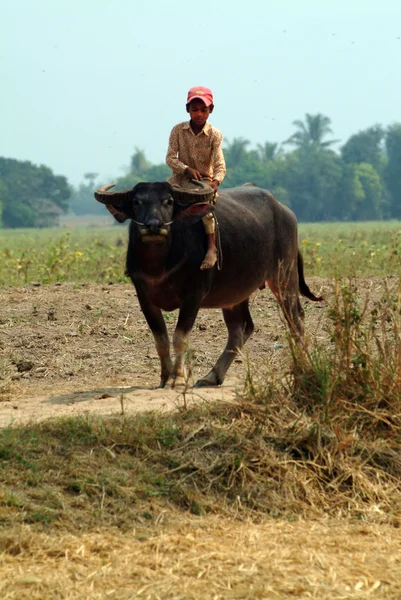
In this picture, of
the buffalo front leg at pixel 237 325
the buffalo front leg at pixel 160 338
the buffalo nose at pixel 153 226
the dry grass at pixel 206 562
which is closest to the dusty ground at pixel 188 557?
the dry grass at pixel 206 562

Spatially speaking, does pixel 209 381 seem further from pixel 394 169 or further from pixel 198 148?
pixel 394 169

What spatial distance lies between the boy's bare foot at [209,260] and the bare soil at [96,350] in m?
0.72

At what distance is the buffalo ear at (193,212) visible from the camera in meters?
7.21

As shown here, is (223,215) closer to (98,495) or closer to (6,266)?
(98,495)

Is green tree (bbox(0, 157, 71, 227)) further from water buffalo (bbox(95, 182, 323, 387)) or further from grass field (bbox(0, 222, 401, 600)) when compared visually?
grass field (bbox(0, 222, 401, 600))

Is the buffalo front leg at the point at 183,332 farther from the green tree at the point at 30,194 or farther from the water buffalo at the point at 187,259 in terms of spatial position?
the green tree at the point at 30,194

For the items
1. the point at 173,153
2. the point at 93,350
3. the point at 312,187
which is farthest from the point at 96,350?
the point at 312,187

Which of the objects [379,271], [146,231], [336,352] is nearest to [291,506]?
[336,352]

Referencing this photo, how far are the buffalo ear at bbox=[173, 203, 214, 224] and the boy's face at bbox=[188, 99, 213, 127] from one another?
687 millimetres

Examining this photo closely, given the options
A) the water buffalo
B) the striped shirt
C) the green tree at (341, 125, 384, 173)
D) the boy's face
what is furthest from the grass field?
the green tree at (341, 125, 384, 173)

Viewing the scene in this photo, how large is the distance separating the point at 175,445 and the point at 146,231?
5.97 feet

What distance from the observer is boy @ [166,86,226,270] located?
7395mm

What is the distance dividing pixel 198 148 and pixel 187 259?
2.95 feet

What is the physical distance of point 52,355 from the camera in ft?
29.3
